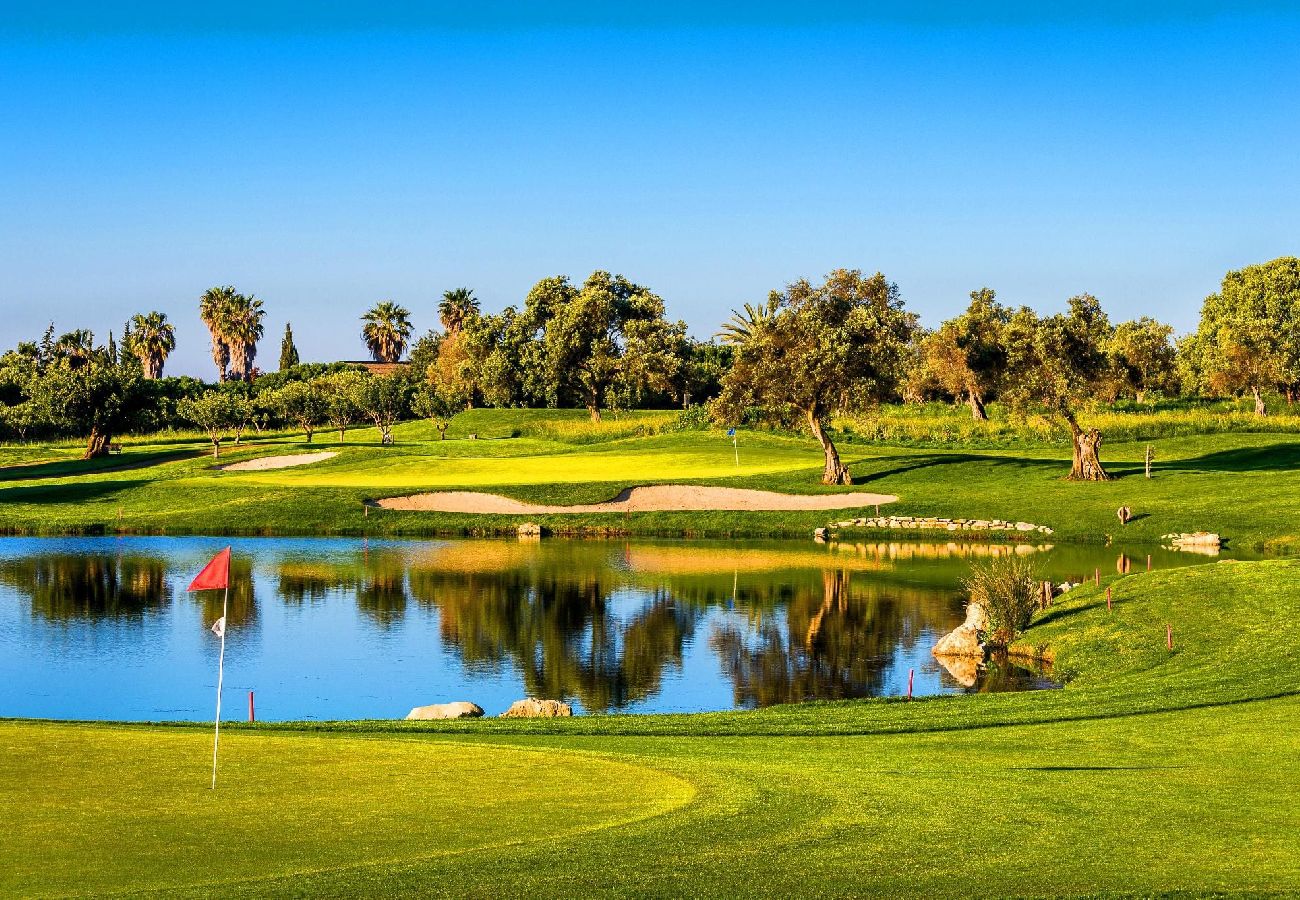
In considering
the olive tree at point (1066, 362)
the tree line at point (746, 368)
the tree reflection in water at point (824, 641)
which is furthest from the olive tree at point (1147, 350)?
the tree reflection in water at point (824, 641)

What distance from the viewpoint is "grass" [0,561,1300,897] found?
37.0ft

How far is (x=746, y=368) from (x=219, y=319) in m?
124

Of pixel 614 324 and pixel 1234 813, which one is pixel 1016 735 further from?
pixel 614 324

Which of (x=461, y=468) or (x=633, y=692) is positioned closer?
(x=633, y=692)

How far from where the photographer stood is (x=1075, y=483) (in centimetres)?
6269

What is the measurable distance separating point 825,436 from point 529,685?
1438 inches

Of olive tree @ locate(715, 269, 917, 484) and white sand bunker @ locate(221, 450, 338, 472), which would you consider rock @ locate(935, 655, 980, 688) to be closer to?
olive tree @ locate(715, 269, 917, 484)

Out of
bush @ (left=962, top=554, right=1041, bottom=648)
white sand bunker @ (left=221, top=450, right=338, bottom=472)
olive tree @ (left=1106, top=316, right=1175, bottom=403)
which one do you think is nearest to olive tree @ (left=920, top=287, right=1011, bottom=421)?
olive tree @ (left=1106, top=316, right=1175, bottom=403)

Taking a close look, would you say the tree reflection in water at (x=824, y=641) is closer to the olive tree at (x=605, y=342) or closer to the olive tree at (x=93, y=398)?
the olive tree at (x=93, y=398)

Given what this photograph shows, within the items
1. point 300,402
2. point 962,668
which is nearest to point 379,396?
point 300,402

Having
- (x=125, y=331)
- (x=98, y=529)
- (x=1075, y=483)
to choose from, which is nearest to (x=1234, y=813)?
(x=1075, y=483)

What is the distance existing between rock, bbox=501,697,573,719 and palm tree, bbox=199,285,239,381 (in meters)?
154

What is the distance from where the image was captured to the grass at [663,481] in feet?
191

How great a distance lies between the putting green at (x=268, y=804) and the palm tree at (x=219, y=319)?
6400 inches
